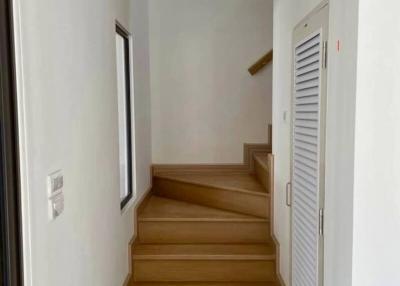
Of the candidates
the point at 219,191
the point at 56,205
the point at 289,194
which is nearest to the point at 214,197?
the point at 219,191

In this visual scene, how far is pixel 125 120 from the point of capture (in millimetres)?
3604

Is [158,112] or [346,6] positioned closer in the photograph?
[346,6]

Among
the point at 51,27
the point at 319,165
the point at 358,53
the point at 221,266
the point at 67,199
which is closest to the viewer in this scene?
the point at 358,53

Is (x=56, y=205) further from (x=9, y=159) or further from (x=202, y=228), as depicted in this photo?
(x=202, y=228)

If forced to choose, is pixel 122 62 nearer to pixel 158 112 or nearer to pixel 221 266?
pixel 158 112

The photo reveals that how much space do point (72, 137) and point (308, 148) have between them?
3.95ft

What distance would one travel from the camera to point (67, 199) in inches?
73.5

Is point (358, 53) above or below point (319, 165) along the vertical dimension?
above

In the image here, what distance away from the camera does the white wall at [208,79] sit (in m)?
4.75

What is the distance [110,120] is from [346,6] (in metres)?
1.63

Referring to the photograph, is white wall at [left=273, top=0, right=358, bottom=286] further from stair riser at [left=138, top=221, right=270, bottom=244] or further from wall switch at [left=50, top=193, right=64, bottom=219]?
stair riser at [left=138, top=221, right=270, bottom=244]

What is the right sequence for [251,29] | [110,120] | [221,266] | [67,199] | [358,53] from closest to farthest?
1. [358,53]
2. [67,199]
3. [110,120]
4. [221,266]
5. [251,29]

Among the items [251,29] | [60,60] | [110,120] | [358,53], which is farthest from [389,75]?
[251,29]

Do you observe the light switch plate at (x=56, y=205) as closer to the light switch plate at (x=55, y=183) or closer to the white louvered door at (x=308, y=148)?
the light switch plate at (x=55, y=183)
